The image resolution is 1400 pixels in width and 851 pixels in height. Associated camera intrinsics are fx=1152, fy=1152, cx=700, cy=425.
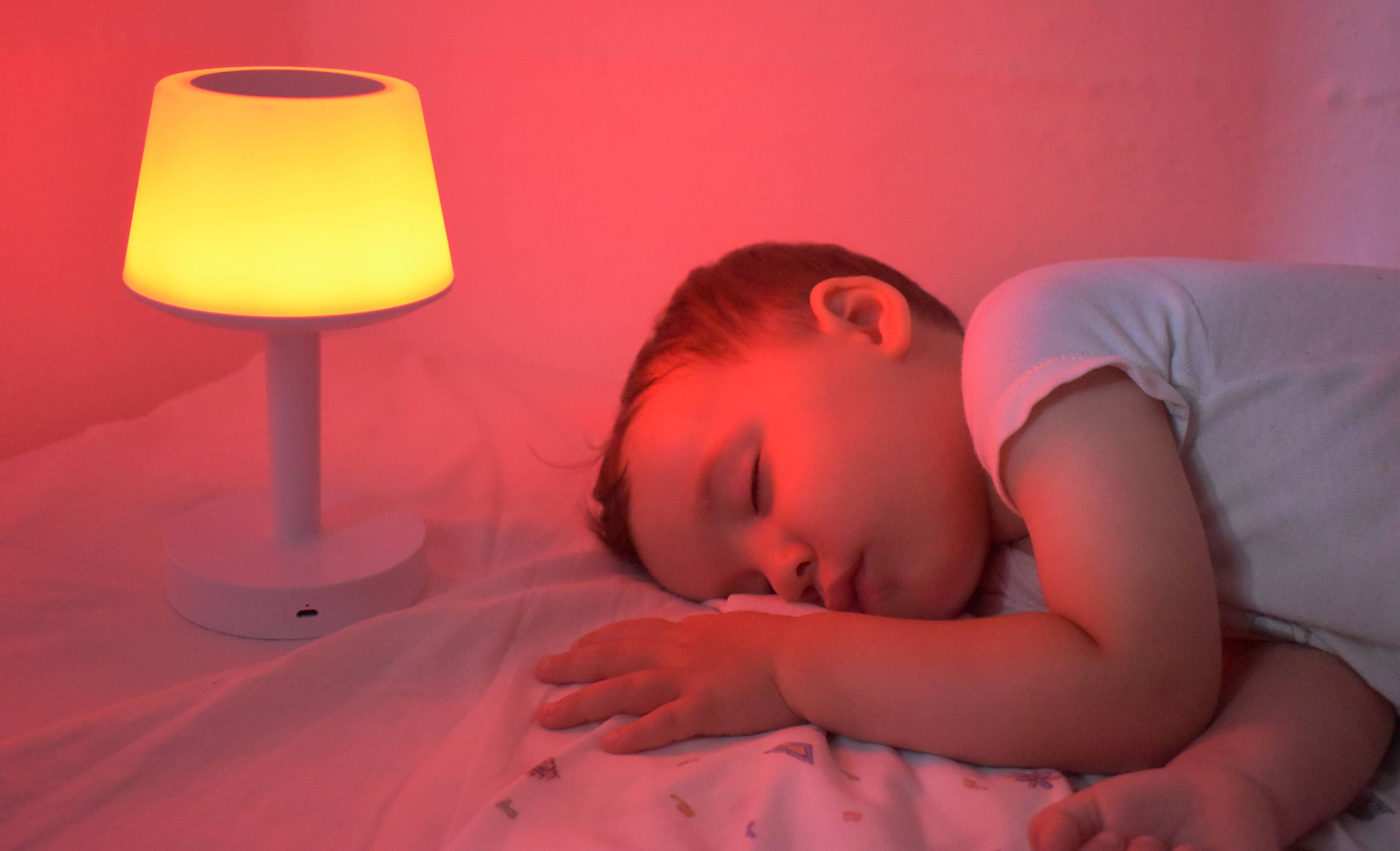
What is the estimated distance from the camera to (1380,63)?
53.9 inches

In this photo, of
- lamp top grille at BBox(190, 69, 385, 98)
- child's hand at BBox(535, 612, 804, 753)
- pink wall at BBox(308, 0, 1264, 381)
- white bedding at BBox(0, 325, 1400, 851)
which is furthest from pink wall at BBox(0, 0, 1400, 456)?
child's hand at BBox(535, 612, 804, 753)

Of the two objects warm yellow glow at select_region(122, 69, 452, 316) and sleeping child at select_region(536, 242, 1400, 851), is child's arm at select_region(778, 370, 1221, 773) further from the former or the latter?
warm yellow glow at select_region(122, 69, 452, 316)

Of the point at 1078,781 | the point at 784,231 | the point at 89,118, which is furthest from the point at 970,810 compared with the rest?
the point at 89,118

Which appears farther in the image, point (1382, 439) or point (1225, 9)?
point (1225, 9)

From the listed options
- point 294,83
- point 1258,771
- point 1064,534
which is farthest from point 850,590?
point 294,83

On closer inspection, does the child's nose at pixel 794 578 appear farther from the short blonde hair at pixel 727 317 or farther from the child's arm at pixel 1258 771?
the child's arm at pixel 1258 771

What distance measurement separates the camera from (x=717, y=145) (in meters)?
1.61

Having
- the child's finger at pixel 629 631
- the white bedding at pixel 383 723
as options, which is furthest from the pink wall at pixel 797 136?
the child's finger at pixel 629 631

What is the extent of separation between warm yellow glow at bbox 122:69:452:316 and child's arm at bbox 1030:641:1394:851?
648 millimetres

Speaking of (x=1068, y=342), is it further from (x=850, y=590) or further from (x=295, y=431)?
(x=295, y=431)

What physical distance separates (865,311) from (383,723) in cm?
56

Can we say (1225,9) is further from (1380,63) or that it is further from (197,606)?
(197,606)

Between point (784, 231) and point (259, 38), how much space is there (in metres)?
0.80

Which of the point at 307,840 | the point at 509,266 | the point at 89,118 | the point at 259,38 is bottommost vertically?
the point at 307,840
